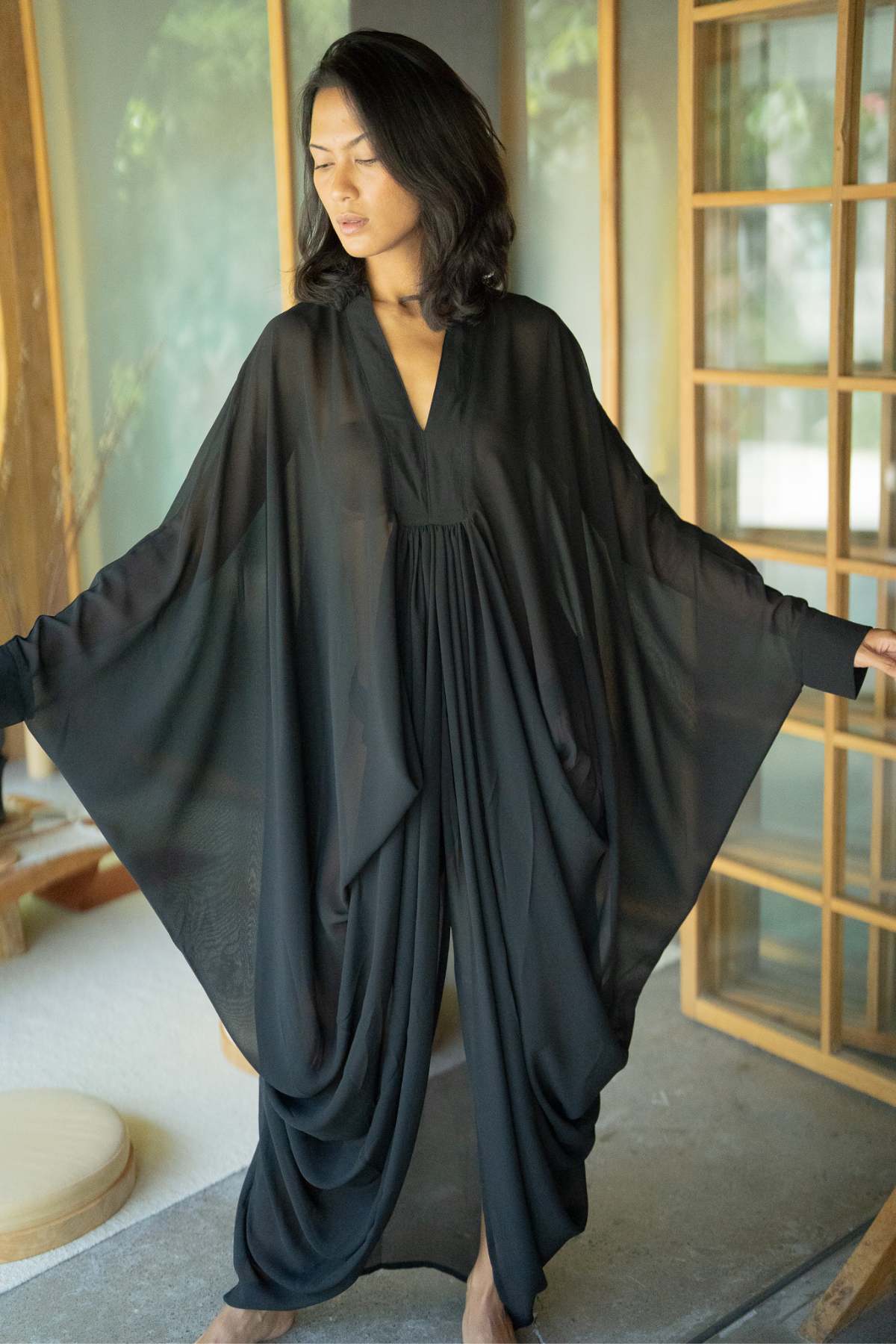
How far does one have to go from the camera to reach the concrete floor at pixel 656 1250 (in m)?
2.16

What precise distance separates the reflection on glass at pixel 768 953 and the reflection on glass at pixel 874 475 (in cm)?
78

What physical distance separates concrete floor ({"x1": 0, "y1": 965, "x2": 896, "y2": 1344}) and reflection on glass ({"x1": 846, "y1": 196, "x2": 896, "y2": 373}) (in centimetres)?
140

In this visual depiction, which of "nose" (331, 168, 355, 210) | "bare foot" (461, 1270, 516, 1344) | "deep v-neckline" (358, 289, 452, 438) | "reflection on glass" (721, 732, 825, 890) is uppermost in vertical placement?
"nose" (331, 168, 355, 210)

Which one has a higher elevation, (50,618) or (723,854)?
(50,618)

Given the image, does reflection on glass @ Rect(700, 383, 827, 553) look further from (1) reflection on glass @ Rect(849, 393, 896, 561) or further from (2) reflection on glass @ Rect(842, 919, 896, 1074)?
(2) reflection on glass @ Rect(842, 919, 896, 1074)

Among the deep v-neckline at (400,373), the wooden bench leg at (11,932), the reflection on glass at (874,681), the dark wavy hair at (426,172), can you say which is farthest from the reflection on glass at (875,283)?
the wooden bench leg at (11,932)

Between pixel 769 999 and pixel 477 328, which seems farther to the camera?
pixel 769 999

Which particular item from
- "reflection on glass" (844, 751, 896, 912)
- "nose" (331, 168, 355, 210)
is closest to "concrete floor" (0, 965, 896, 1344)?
"reflection on glass" (844, 751, 896, 912)

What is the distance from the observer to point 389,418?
182 centimetres

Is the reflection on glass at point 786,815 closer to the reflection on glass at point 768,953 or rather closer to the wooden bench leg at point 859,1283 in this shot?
the reflection on glass at point 768,953

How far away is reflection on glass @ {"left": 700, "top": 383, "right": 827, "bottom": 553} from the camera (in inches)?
109

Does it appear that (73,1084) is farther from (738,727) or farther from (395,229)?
(395,229)

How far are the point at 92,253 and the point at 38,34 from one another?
0.46 m

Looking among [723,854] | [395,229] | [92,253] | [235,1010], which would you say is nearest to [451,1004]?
[723,854]
